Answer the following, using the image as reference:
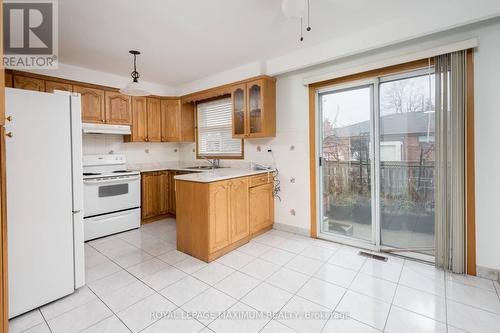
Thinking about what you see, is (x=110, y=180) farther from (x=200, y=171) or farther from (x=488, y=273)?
(x=488, y=273)

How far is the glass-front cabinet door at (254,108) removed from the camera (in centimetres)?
340

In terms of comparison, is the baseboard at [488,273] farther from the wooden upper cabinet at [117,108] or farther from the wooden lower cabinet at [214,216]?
the wooden upper cabinet at [117,108]

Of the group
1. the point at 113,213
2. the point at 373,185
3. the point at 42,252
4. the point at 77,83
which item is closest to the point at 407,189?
the point at 373,185

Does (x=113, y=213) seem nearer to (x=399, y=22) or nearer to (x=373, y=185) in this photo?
(x=373, y=185)

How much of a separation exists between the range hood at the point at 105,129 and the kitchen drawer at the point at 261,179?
7.65 ft

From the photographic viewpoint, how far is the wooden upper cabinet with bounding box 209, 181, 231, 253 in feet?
8.50

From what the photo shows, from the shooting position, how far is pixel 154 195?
13.5 feet

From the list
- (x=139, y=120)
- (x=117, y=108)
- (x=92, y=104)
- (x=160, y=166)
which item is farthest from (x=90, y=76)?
(x=160, y=166)

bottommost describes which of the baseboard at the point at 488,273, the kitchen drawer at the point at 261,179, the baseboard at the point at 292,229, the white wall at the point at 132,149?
the baseboard at the point at 488,273

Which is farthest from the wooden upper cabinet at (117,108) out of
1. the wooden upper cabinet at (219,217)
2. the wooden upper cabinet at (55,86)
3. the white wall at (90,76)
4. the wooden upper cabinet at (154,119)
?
the wooden upper cabinet at (219,217)

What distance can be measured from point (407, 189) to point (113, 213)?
3.92m

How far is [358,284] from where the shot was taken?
83.8 inches

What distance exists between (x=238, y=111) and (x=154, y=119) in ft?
5.60

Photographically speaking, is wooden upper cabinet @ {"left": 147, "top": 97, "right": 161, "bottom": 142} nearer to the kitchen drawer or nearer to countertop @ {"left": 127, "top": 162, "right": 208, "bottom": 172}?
countertop @ {"left": 127, "top": 162, "right": 208, "bottom": 172}
